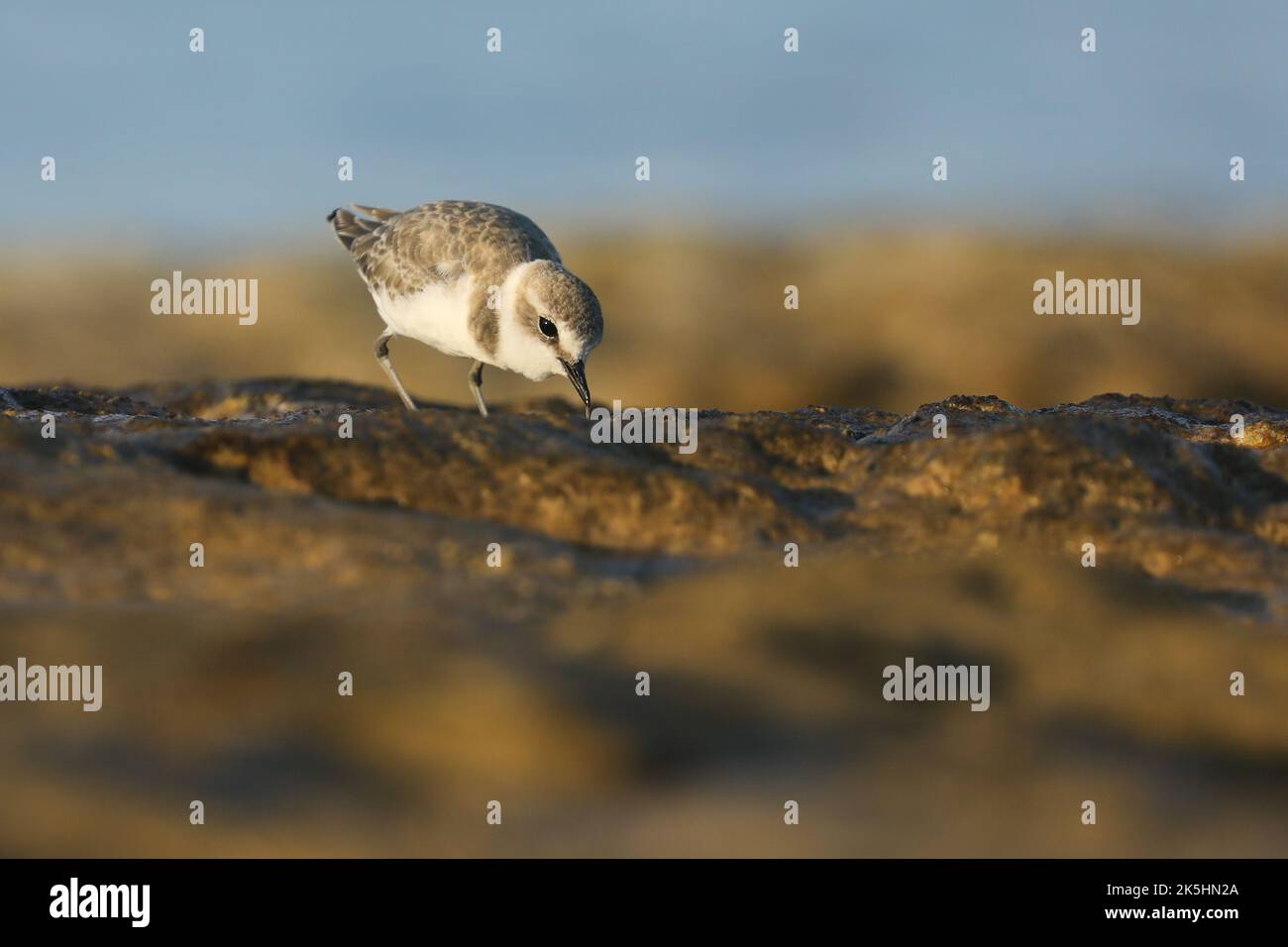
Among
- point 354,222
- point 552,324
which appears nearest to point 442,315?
point 552,324

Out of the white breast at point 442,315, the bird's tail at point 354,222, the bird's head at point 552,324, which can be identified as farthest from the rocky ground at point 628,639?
the bird's tail at point 354,222

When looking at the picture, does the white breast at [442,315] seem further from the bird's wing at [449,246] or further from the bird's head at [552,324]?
the bird's head at [552,324]

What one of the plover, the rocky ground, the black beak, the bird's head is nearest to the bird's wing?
the plover

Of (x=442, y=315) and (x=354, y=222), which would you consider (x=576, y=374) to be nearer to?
(x=442, y=315)

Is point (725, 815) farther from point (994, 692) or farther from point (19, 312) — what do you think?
point (19, 312)

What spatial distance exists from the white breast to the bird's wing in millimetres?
73

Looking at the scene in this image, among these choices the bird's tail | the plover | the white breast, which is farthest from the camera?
the bird's tail

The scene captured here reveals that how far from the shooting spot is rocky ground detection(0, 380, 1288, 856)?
4.06 meters

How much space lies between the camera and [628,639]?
187 inches

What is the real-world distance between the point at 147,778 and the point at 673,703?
5.49 ft

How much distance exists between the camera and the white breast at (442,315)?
9.18 meters

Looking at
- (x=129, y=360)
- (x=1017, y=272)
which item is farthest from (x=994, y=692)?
(x=129, y=360)

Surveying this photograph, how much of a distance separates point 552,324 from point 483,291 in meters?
0.75

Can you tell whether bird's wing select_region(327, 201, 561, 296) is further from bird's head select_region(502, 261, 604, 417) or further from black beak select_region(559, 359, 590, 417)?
black beak select_region(559, 359, 590, 417)
